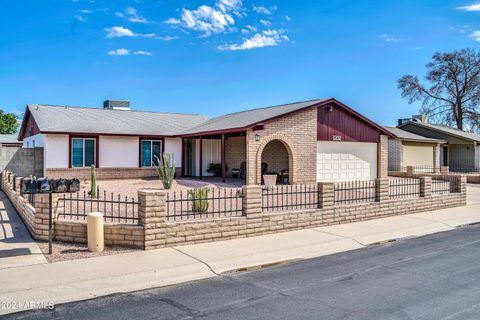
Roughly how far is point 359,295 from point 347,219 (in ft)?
18.4

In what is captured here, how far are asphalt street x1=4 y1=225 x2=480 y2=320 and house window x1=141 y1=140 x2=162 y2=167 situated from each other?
1640 centimetres

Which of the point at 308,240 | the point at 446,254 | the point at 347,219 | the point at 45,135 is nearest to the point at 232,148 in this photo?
the point at 45,135

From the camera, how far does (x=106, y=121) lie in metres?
22.9

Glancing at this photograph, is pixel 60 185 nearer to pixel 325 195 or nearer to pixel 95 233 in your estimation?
pixel 95 233

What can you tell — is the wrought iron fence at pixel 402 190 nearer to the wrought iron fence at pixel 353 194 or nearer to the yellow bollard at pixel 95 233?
the wrought iron fence at pixel 353 194

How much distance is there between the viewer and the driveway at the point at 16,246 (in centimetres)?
704

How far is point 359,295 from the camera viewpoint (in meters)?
5.52

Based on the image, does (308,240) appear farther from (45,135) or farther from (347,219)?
(45,135)

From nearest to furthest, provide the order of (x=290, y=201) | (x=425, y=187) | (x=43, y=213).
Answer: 1. (x=43, y=213)
2. (x=290, y=201)
3. (x=425, y=187)

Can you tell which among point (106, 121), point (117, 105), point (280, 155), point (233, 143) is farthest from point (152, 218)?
point (117, 105)

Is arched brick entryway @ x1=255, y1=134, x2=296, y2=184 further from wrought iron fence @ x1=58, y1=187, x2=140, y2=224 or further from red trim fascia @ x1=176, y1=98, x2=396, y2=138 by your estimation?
wrought iron fence @ x1=58, y1=187, x2=140, y2=224

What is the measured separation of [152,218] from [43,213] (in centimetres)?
232

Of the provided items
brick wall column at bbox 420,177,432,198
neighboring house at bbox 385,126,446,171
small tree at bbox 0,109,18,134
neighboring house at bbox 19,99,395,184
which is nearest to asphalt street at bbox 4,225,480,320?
brick wall column at bbox 420,177,432,198

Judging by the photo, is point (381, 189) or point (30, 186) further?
point (381, 189)
